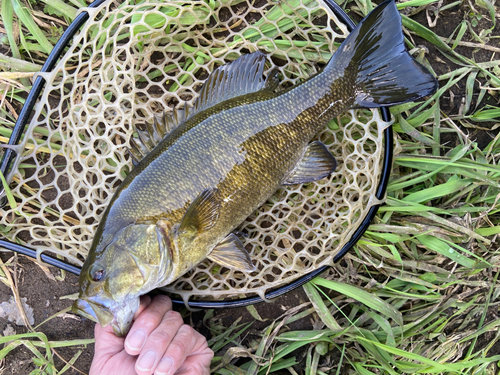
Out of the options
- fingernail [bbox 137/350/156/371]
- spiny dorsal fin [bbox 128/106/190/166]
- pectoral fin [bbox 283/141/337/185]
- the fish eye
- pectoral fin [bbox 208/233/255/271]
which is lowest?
fingernail [bbox 137/350/156/371]

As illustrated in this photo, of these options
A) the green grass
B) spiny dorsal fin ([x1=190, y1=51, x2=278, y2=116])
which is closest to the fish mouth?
the green grass

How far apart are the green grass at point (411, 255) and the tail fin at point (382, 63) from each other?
46 centimetres

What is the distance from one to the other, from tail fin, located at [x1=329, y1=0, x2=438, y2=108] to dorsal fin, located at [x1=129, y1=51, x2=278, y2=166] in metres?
0.51

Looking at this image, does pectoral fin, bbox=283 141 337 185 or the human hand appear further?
pectoral fin, bbox=283 141 337 185

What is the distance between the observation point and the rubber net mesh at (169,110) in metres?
2.43

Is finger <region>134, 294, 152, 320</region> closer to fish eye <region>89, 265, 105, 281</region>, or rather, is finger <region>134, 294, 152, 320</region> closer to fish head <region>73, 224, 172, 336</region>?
fish head <region>73, 224, 172, 336</region>

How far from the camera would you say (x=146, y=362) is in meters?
1.96

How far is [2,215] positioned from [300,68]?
7.70 feet

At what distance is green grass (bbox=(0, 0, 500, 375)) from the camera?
2.62 meters

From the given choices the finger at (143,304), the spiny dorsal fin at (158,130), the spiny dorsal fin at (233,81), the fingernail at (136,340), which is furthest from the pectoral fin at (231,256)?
the spiny dorsal fin at (233,81)

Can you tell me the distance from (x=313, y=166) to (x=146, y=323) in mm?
1448

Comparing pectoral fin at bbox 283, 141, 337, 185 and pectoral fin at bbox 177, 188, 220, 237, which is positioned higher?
pectoral fin at bbox 283, 141, 337, 185

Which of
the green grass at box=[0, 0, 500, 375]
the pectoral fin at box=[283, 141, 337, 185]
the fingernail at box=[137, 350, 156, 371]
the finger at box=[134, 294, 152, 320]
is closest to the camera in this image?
the fingernail at box=[137, 350, 156, 371]

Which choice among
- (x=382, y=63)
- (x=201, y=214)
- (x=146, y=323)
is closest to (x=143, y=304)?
(x=146, y=323)
